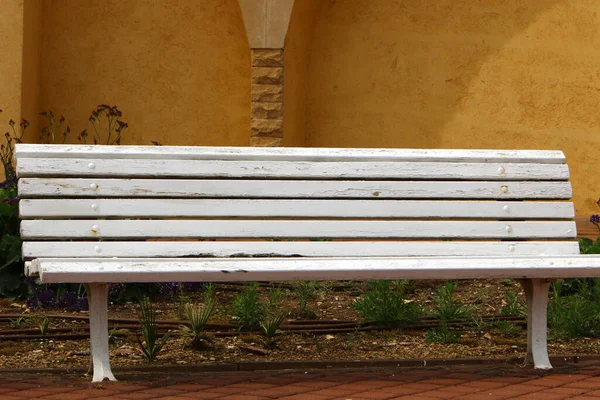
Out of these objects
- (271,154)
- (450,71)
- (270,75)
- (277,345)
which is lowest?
(277,345)

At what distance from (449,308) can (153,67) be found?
5.07m

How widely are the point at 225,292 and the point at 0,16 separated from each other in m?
4.09

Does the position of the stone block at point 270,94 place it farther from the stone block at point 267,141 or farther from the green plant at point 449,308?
the green plant at point 449,308

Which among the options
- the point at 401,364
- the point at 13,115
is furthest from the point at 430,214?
the point at 13,115

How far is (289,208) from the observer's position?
177 inches

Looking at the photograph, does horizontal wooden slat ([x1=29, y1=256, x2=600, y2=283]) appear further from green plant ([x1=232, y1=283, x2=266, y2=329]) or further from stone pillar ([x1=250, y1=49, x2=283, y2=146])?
stone pillar ([x1=250, y1=49, x2=283, y2=146])

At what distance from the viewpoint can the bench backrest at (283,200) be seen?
14.1 feet

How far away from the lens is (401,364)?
4469 mm

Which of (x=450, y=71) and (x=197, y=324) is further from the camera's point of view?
(x=450, y=71)

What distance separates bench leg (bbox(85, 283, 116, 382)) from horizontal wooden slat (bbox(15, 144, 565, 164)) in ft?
2.23

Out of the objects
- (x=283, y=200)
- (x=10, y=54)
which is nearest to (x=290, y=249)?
(x=283, y=200)

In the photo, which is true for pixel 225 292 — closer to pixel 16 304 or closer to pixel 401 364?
pixel 16 304

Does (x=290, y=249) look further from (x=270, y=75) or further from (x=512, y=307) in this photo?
(x=270, y=75)

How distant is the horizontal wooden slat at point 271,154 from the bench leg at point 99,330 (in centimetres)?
68
